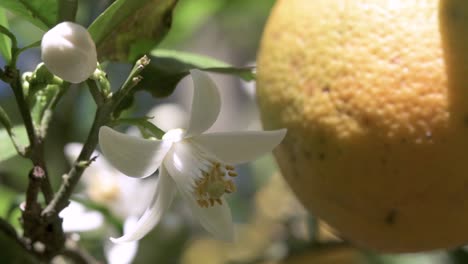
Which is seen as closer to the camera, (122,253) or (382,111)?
(382,111)

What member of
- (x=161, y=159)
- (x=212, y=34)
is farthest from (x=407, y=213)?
(x=212, y=34)

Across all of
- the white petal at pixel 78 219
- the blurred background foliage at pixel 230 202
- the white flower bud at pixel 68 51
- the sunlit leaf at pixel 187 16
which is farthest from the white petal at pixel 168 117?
the white flower bud at pixel 68 51

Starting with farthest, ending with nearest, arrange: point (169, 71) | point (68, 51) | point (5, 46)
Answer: point (169, 71) < point (5, 46) < point (68, 51)

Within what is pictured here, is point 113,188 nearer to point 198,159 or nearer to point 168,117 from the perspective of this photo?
point 168,117

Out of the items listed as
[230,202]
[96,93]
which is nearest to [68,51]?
[96,93]

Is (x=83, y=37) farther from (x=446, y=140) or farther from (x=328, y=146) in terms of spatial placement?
(x=446, y=140)

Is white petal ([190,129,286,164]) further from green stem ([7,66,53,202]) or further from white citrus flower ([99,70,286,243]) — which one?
green stem ([7,66,53,202])

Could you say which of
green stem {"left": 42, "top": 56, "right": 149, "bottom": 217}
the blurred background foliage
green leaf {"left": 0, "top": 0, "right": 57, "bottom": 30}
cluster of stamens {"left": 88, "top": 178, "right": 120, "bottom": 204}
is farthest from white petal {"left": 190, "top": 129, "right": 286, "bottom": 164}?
cluster of stamens {"left": 88, "top": 178, "right": 120, "bottom": 204}
